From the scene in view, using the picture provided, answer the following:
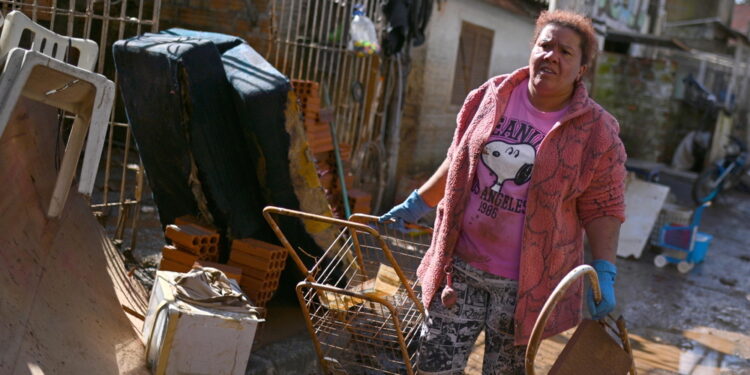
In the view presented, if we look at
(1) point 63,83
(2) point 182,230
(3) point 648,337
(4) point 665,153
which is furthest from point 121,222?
(4) point 665,153

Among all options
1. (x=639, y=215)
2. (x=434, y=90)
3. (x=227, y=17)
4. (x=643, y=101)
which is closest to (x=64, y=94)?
(x=227, y=17)

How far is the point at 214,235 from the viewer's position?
15.6 ft

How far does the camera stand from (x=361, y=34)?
786 cm

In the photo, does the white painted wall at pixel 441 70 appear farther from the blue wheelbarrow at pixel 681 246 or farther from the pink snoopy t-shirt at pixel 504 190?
the pink snoopy t-shirt at pixel 504 190

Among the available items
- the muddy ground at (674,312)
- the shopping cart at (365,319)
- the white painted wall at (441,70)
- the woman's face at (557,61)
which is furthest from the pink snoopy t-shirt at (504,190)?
the white painted wall at (441,70)

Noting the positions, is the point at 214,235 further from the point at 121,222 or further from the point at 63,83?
the point at 63,83

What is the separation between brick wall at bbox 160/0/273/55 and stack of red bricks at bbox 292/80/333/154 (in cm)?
142

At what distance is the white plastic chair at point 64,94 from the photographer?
→ 9.00 ft

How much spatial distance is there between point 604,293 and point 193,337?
5.63 feet

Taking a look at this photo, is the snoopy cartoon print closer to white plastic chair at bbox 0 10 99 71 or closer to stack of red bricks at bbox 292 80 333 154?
white plastic chair at bbox 0 10 99 71

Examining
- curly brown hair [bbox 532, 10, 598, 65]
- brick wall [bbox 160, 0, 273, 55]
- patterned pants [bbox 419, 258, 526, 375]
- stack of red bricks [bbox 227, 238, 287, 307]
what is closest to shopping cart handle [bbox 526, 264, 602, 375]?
patterned pants [bbox 419, 258, 526, 375]

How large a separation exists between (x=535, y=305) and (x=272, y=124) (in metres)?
2.19

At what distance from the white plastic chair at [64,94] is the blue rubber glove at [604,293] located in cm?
197

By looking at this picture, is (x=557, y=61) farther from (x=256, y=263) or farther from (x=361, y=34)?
(x=361, y=34)
